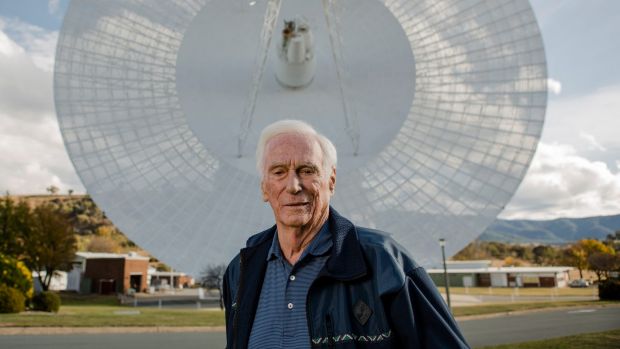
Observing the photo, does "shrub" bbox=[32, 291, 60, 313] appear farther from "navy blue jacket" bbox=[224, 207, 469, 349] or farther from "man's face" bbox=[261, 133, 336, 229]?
"navy blue jacket" bbox=[224, 207, 469, 349]

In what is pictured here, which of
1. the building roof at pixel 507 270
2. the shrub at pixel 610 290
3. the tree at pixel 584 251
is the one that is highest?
the tree at pixel 584 251

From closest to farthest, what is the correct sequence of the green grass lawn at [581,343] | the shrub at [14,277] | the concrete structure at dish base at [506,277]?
the green grass lawn at [581,343], the shrub at [14,277], the concrete structure at dish base at [506,277]

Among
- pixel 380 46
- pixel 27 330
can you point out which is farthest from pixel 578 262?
pixel 27 330

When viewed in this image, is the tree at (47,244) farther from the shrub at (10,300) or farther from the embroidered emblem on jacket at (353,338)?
the embroidered emblem on jacket at (353,338)

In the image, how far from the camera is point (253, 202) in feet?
47.3

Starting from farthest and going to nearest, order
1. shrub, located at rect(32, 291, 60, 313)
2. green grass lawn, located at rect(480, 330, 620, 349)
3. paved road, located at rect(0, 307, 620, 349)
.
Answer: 1. shrub, located at rect(32, 291, 60, 313)
2. paved road, located at rect(0, 307, 620, 349)
3. green grass lawn, located at rect(480, 330, 620, 349)

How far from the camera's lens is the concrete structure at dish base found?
65.1m

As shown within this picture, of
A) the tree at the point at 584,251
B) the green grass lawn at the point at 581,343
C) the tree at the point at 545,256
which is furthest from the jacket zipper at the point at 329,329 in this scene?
the tree at the point at 545,256

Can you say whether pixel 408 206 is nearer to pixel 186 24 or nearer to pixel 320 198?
pixel 186 24

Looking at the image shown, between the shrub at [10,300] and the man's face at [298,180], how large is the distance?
25334 millimetres

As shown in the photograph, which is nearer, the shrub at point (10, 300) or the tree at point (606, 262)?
the shrub at point (10, 300)

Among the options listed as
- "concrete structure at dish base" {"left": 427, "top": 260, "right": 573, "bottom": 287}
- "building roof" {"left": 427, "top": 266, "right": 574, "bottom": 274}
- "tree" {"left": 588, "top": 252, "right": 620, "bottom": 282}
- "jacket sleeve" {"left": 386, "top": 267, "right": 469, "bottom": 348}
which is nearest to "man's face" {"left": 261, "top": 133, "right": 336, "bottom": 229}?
"jacket sleeve" {"left": 386, "top": 267, "right": 469, "bottom": 348}

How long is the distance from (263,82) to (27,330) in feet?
36.5

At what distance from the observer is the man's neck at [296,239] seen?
2725mm
